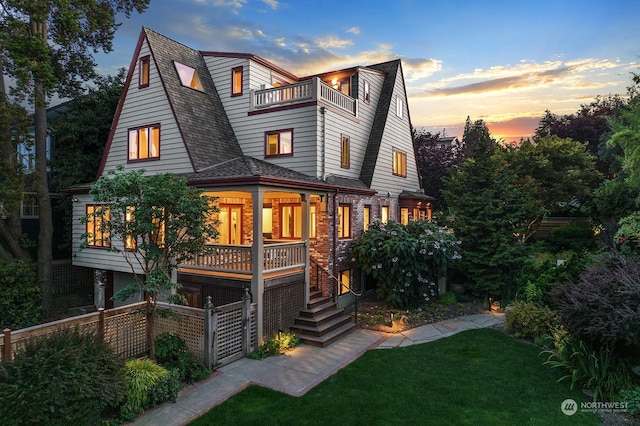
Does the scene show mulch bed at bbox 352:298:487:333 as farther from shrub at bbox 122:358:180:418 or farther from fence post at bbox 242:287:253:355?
shrub at bbox 122:358:180:418

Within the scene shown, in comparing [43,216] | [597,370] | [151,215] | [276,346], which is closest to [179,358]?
[276,346]

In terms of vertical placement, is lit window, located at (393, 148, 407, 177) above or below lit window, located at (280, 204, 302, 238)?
above

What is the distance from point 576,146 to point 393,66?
12.5 meters

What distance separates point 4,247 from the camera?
48.7 ft

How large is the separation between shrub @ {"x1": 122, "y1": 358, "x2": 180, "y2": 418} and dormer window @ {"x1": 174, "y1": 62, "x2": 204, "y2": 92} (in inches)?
482

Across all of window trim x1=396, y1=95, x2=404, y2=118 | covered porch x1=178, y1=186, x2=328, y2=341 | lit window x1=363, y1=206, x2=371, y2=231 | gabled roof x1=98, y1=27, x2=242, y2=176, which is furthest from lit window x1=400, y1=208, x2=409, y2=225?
gabled roof x1=98, y1=27, x2=242, y2=176

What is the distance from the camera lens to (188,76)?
51.6 ft

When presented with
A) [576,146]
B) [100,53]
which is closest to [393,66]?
[576,146]

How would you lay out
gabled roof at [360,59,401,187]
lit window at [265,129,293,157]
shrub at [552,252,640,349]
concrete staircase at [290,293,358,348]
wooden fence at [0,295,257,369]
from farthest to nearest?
gabled roof at [360,59,401,187] → lit window at [265,129,293,157] → concrete staircase at [290,293,358,348] → wooden fence at [0,295,257,369] → shrub at [552,252,640,349]

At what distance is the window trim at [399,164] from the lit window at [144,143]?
11.3 metres

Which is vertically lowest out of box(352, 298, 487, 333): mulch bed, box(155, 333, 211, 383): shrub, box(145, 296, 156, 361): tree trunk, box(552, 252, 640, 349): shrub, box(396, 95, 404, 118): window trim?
box(352, 298, 487, 333): mulch bed

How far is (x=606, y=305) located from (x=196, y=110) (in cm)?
1481

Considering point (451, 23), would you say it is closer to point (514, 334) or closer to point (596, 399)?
point (514, 334)

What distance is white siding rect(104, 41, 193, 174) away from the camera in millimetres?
14008
